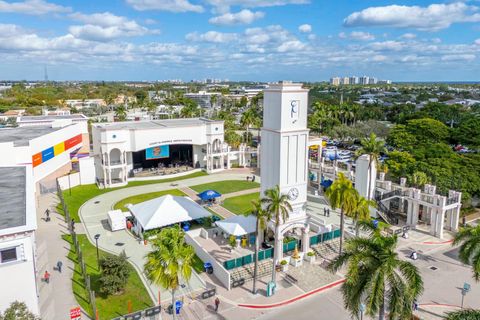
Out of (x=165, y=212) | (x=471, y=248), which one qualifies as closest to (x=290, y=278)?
(x=471, y=248)

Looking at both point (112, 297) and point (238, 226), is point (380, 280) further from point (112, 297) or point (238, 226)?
point (112, 297)

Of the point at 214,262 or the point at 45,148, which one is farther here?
the point at 45,148

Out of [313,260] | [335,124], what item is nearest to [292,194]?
[313,260]

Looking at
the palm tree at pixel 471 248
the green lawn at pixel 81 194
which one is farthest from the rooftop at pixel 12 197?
the palm tree at pixel 471 248

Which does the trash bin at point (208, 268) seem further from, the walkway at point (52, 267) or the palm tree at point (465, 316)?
the palm tree at point (465, 316)

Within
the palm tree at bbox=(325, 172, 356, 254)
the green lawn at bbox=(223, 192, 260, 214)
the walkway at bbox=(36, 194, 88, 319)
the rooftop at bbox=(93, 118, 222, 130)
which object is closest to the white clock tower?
the palm tree at bbox=(325, 172, 356, 254)

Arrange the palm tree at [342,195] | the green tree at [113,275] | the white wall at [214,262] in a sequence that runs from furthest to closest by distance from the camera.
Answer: the palm tree at [342,195], the white wall at [214,262], the green tree at [113,275]

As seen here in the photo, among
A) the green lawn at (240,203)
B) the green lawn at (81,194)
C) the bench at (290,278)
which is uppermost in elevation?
the green lawn at (81,194)

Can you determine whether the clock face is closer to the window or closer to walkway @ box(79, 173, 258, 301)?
walkway @ box(79, 173, 258, 301)
